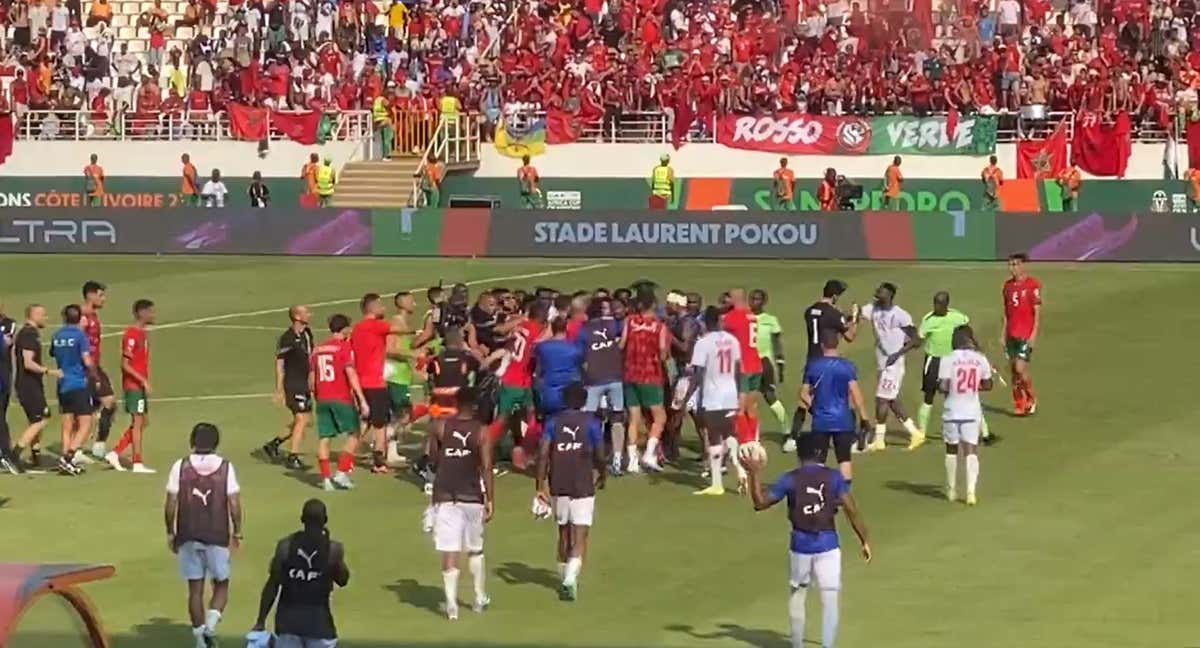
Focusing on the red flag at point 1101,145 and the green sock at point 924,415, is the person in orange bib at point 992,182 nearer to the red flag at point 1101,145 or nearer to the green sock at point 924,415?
the red flag at point 1101,145

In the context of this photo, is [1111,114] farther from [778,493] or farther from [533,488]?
[778,493]

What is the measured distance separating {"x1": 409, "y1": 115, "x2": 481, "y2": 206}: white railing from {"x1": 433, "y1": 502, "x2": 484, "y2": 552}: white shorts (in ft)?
123

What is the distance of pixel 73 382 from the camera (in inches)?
935

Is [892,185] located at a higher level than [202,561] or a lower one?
higher

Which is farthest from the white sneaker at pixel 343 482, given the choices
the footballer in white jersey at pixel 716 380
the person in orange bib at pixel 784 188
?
the person in orange bib at pixel 784 188

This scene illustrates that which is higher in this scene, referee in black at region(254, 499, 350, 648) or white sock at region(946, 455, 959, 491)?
referee in black at region(254, 499, 350, 648)

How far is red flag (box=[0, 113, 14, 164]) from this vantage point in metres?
57.4

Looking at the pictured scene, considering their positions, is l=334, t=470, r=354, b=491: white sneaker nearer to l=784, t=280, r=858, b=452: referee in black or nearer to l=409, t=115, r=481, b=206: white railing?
l=784, t=280, r=858, b=452: referee in black

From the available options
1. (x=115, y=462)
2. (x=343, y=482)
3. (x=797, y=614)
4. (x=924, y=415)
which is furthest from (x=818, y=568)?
(x=115, y=462)

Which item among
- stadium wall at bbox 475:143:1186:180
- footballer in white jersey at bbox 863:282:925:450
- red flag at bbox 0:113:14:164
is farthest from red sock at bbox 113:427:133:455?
red flag at bbox 0:113:14:164

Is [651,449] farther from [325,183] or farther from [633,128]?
[633,128]

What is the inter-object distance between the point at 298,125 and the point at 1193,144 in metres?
22.0

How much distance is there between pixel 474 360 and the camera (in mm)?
22547

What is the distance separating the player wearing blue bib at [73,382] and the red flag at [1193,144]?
32.4m
